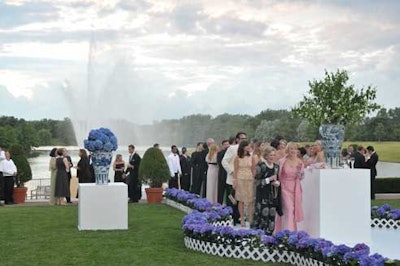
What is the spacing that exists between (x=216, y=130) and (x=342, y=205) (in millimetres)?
44062

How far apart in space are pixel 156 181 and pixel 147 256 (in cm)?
989

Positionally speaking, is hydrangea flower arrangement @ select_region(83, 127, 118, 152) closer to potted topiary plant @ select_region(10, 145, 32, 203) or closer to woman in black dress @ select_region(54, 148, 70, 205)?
woman in black dress @ select_region(54, 148, 70, 205)

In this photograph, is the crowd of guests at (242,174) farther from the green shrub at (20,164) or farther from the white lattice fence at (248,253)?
the white lattice fence at (248,253)

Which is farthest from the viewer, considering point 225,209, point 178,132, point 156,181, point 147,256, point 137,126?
point 178,132

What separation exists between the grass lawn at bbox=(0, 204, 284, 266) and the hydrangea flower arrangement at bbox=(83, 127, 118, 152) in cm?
167

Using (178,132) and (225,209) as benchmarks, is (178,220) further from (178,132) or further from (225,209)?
(178,132)

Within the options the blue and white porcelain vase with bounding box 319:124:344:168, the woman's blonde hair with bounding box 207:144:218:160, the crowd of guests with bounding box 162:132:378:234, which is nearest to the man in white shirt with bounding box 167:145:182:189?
the crowd of guests with bounding box 162:132:378:234

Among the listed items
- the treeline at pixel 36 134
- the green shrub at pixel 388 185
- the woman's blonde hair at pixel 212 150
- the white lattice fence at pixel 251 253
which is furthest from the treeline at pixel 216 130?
the white lattice fence at pixel 251 253

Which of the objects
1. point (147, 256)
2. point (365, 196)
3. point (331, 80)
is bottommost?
point (147, 256)

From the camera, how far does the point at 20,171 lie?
19.4 metres

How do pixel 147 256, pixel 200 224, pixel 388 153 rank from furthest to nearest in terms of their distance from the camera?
pixel 388 153 → pixel 200 224 → pixel 147 256

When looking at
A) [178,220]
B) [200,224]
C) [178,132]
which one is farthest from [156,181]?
[178,132]

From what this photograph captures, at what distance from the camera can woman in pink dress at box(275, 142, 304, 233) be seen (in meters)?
11.0

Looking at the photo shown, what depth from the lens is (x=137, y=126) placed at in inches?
1353
